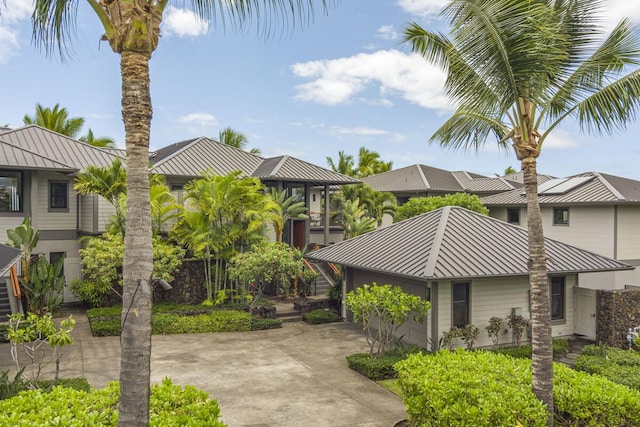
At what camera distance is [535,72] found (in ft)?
26.9

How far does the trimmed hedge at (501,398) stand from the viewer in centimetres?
767

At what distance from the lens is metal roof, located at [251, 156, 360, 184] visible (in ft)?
82.7

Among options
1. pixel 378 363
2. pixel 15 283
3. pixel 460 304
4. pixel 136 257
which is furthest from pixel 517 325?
pixel 15 283

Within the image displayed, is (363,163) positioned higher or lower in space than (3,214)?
higher

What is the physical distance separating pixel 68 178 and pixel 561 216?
23.4m

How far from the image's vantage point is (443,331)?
14.4m

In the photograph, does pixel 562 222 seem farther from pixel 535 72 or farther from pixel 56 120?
pixel 56 120

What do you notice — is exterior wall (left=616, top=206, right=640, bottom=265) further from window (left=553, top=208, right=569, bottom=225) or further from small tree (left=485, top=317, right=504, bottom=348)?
small tree (left=485, top=317, right=504, bottom=348)

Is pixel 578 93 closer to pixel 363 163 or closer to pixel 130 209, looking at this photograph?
pixel 130 209

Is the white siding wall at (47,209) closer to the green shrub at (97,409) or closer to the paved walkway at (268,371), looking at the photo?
the paved walkway at (268,371)

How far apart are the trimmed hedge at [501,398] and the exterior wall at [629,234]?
52.0 ft

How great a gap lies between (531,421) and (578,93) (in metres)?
5.71

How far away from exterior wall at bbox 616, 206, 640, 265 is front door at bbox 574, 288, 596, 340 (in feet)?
23.9

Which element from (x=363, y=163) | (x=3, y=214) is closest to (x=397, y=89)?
(x=3, y=214)
